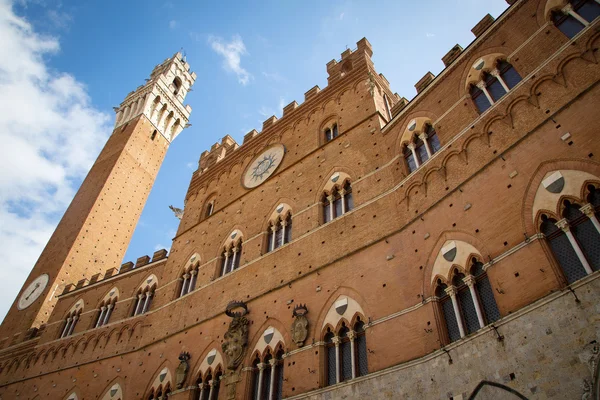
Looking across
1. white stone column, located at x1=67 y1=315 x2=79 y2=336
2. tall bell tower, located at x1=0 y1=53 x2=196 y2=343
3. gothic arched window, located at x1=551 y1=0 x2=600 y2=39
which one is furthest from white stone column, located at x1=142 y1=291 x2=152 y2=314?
gothic arched window, located at x1=551 y1=0 x2=600 y2=39

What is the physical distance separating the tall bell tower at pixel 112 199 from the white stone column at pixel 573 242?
67.7 ft

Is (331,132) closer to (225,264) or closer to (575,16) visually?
(225,264)

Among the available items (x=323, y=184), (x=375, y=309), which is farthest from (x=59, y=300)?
(x=375, y=309)

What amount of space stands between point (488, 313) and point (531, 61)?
15.3 ft

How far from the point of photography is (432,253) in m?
7.98

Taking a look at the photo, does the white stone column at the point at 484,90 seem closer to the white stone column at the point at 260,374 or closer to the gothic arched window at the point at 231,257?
the white stone column at the point at 260,374

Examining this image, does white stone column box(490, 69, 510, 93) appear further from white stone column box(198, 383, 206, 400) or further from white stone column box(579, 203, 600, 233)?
white stone column box(198, 383, 206, 400)

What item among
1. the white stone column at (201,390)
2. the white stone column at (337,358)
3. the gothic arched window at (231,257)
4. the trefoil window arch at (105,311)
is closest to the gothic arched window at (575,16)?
the white stone column at (337,358)

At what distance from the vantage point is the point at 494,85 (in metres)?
8.73

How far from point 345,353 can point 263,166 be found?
8.15 m

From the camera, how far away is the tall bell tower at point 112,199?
67.7 ft

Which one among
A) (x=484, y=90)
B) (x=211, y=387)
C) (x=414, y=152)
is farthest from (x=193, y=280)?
(x=484, y=90)

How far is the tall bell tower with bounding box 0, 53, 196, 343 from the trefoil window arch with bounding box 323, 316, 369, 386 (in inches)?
635

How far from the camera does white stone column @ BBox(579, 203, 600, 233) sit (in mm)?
5829
